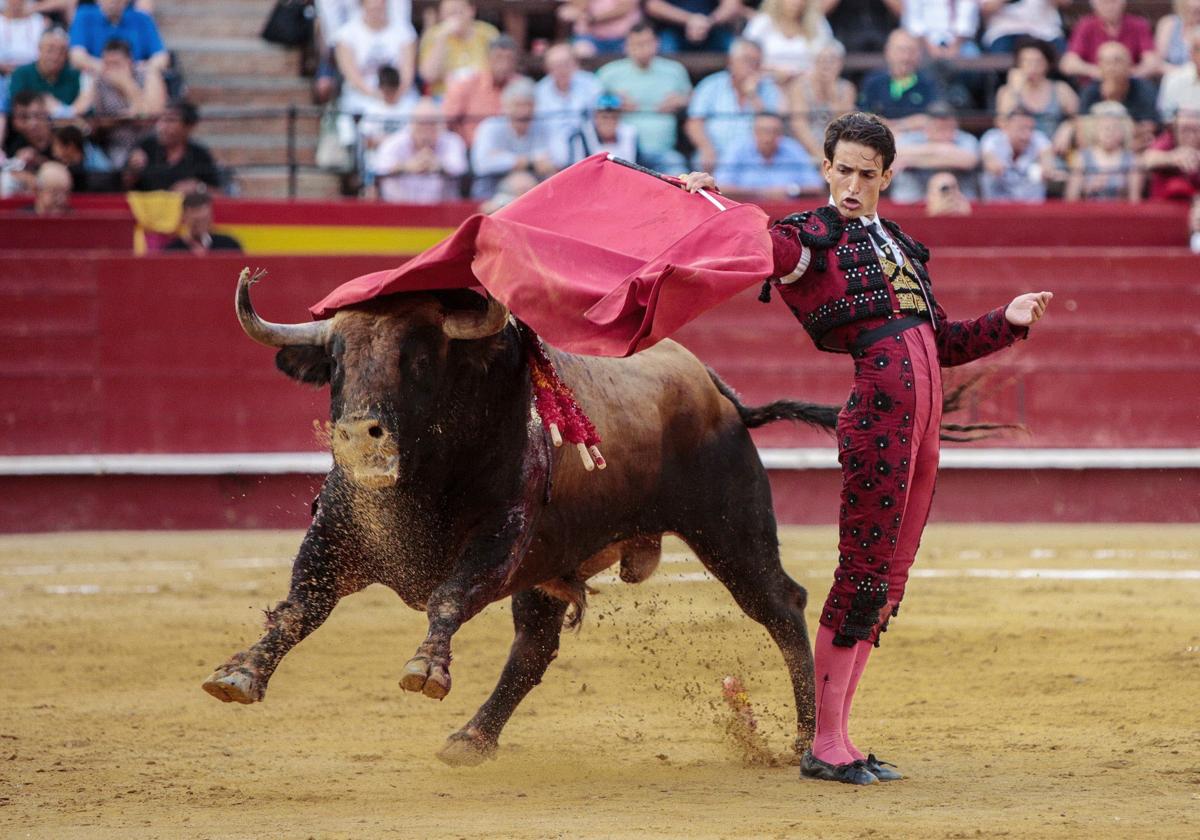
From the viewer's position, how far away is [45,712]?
439 cm

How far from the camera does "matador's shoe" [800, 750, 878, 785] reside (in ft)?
11.3

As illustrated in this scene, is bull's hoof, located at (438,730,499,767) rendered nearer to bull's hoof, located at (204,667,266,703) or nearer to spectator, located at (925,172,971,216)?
bull's hoof, located at (204,667,266,703)

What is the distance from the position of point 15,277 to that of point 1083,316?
16.5ft

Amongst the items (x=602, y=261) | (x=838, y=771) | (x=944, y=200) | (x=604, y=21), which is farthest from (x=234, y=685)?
(x=604, y=21)

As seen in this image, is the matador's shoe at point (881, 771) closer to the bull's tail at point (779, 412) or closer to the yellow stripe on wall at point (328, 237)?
the bull's tail at point (779, 412)

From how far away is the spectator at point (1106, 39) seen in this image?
934 cm

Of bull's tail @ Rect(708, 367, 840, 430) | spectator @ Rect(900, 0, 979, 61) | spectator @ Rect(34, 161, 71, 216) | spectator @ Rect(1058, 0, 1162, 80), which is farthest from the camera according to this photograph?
spectator @ Rect(900, 0, 979, 61)

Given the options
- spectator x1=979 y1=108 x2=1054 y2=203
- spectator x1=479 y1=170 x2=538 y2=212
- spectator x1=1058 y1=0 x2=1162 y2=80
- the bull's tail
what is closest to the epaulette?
the bull's tail

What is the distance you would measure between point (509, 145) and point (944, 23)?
2726mm

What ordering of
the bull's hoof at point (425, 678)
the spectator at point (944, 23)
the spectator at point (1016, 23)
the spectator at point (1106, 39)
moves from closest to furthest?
the bull's hoof at point (425, 678)
the spectator at point (1106, 39)
the spectator at point (944, 23)
the spectator at point (1016, 23)

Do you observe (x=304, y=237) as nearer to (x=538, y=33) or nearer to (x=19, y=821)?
(x=538, y=33)

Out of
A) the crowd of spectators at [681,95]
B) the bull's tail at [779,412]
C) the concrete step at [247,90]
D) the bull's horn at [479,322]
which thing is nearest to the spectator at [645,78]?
the crowd of spectators at [681,95]

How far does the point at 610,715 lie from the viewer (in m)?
4.44

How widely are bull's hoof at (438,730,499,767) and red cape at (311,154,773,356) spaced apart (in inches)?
41.1
